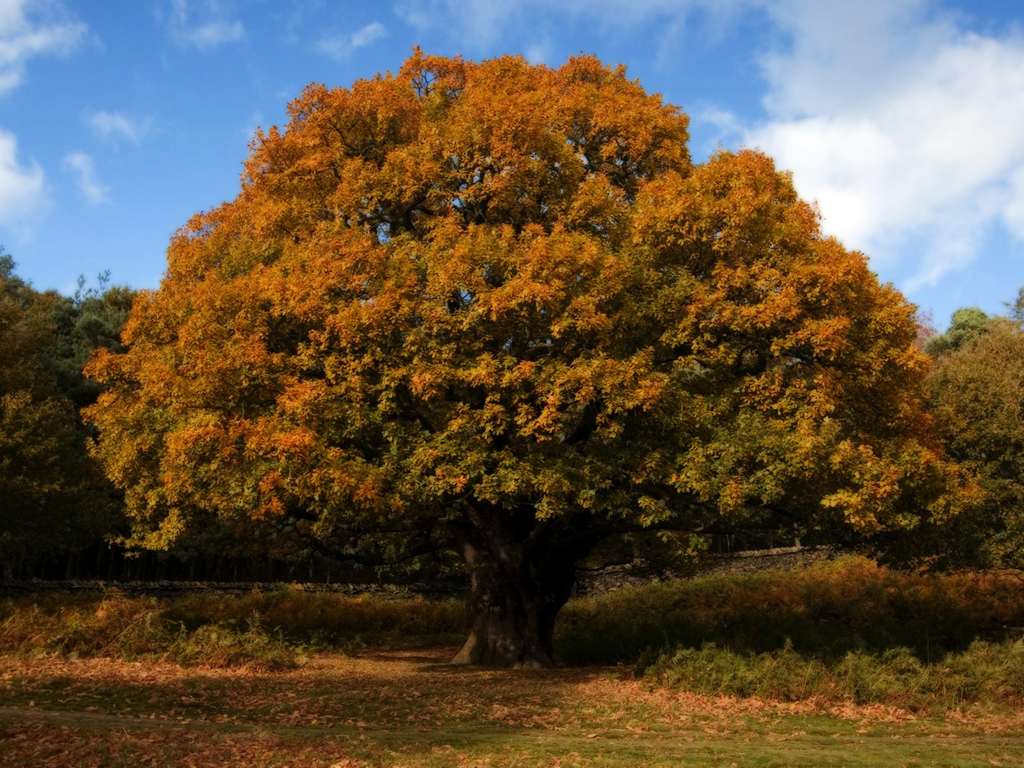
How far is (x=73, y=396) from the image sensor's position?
33219mm

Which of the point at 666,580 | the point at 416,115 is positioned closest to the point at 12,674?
the point at 416,115

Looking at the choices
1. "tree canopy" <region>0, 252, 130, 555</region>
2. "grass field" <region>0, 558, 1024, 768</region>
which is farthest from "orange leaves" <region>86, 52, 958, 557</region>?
"tree canopy" <region>0, 252, 130, 555</region>

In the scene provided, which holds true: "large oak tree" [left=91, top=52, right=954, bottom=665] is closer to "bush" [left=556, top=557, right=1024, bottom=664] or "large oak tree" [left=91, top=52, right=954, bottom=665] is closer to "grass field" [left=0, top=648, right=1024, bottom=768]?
"grass field" [left=0, top=648, right=1024, bottom=768]

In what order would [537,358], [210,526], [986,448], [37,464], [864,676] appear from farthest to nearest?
[37,464] < [210,526] < [986,448] < [537,358] < [864,676]

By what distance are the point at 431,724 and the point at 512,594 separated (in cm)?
772

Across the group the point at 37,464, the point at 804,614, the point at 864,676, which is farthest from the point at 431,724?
the point at 37,464

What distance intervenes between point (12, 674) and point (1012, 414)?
20844 millimetres

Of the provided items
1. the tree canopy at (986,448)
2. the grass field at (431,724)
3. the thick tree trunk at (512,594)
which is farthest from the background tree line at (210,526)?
the grass field at (431,724)

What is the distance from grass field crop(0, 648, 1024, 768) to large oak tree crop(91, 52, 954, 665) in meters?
3.21

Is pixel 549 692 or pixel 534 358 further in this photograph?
pixel 534 358

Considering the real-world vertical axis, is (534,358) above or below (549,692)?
above

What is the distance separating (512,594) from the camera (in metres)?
20.1

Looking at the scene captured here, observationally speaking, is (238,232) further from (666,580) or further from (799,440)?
(666,580)

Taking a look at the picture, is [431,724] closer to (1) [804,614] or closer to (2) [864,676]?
(2) [864,676]
